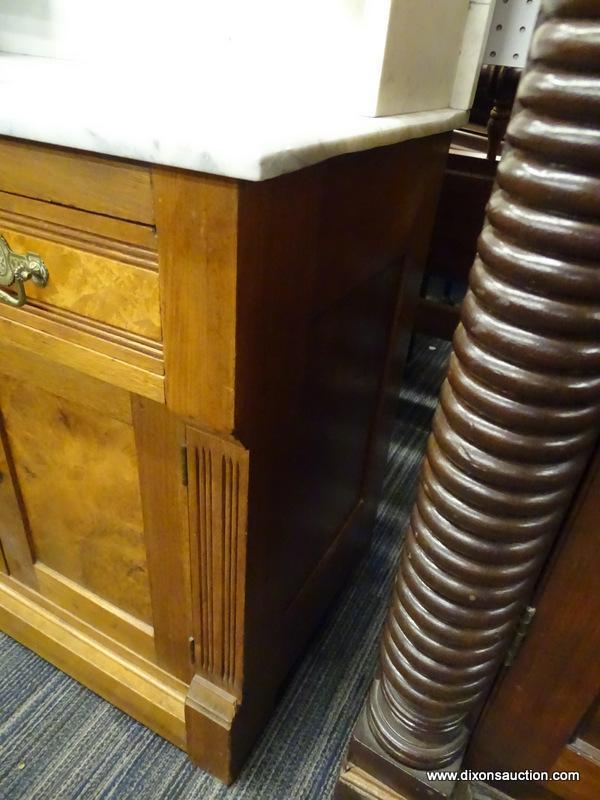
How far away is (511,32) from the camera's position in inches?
30.1

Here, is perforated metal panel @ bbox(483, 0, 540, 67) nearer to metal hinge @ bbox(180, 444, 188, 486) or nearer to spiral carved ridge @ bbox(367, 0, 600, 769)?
spiral carved ridge @ bbox(367, 0, 600, 769)

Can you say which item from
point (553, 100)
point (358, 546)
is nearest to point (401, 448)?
point (358, 546)

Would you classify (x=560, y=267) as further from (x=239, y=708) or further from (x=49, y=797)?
(x=49, y=797)

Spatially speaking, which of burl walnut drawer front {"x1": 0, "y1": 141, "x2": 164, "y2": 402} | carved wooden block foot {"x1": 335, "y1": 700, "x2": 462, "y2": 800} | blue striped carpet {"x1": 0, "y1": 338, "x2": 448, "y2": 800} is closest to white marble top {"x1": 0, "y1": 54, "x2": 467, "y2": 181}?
burl walnut drawer front {"x1": 0, "y1": 141, "x2": 164, "y2": 402}

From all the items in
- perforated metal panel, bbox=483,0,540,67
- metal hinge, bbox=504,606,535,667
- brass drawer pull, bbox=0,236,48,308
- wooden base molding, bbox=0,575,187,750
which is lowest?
wooden base molding, bbox=0,575,187,750

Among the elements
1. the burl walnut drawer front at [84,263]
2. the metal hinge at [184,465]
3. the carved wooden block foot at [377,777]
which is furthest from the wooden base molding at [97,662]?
the burl walnut drawer front at [84,263]

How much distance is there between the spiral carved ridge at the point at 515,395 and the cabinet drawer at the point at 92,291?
0.26 metres

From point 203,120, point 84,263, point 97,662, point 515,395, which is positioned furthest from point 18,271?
point 97,662

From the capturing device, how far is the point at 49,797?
80 cm

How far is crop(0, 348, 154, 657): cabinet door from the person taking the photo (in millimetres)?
639

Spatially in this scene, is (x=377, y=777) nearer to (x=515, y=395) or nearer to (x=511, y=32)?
(x=515, y=395)

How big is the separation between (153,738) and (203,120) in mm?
860

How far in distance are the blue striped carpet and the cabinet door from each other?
0.16m

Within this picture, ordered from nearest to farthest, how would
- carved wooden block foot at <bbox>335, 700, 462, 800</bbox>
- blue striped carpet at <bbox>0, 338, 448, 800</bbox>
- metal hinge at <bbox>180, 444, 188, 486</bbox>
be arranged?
metal hinge at <bbox>180, 444, 188, 486</bbox>, carved wooden block foot at <bbox>335, 700, 462, 800</bbox>, blue striped carpet at <bbox>0, 338, 448, 800</bbox>
